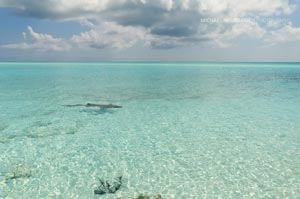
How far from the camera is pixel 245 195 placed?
7352mm

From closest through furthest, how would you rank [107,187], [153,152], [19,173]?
[107,187] < [19,173] < [153,152]

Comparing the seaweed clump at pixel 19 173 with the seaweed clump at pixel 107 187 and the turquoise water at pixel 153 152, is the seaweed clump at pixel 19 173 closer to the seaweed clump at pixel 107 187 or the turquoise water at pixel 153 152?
the turquoise water at pixel 153 152

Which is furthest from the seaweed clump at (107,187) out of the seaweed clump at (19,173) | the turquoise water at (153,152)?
the seaweed clump at (19,173)

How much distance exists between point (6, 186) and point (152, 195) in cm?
432

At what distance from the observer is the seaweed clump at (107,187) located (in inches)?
295

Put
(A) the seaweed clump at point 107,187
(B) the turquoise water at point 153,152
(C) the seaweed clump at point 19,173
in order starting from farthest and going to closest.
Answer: (C) the seaweed clump at point 19,173
(B) the turquoise water at point 153,152
(A) the seaweed clump at point 107,187

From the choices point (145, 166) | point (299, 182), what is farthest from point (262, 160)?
point (145, 166)

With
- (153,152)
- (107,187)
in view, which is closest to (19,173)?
(107,187)

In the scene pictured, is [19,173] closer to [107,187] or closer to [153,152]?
[107,187]

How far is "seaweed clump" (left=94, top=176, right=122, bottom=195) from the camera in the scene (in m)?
7.50

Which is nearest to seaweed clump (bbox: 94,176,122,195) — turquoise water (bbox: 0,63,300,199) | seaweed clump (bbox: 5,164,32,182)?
turquoise water (bbox: 0,63,300,199)

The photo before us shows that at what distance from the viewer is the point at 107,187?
7684mm

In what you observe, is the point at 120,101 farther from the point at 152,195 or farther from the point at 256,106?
the point at 152,195

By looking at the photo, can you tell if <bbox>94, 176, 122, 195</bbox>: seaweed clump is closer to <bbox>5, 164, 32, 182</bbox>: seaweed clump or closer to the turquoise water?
the turquoise water
